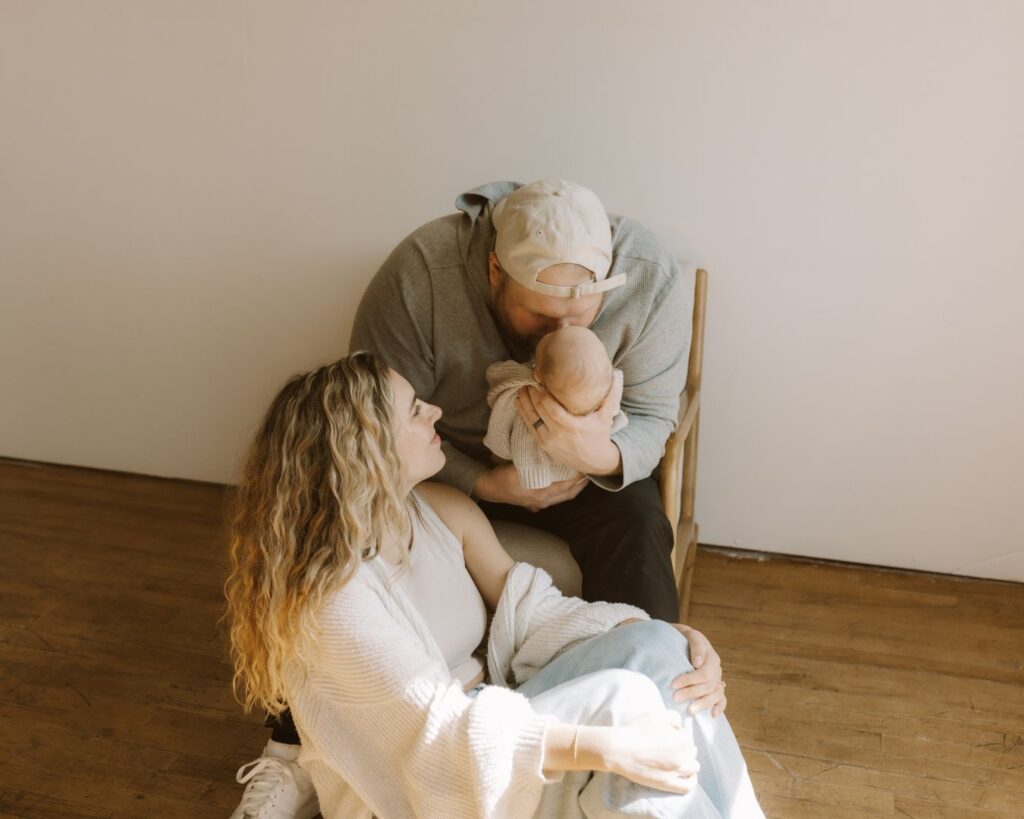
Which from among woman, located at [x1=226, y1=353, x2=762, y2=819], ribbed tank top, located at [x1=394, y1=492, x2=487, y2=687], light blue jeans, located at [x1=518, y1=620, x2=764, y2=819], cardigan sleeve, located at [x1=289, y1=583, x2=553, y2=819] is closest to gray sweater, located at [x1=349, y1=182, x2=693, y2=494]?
ribbed tank top, located at [x1=394, y1=492, x2=487, y2=687]

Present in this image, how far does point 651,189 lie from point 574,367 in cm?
76

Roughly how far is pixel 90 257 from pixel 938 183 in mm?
2175

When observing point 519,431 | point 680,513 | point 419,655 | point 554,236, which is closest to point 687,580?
point 680,513

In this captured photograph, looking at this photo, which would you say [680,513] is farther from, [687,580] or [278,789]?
[278,789]

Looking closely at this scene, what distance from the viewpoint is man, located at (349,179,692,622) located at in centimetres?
179

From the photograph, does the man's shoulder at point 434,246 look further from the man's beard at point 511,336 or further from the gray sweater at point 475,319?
the man's beard at point 511,336

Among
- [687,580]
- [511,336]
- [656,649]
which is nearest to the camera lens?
[656,649]

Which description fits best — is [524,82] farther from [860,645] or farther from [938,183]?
[860,645]

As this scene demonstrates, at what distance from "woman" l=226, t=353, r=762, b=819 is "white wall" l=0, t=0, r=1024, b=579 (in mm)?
955

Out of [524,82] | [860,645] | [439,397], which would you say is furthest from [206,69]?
[860,645]

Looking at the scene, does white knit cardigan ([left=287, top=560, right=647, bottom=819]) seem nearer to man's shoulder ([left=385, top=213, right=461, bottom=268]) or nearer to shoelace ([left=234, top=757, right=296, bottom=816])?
shoelace ([left=234, top=757, right=296, bottom=816])

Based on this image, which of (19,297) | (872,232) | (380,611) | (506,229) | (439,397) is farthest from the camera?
(19,297)

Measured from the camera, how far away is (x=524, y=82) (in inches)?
88.1

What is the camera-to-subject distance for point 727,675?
2199 millimetres
